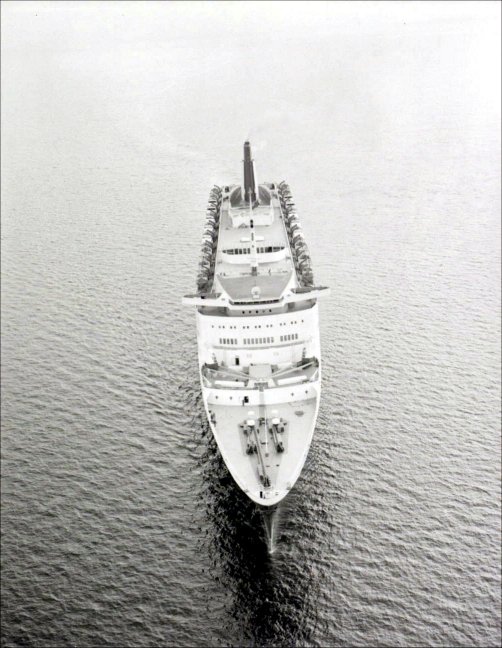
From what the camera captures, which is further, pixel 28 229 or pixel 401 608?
pixel 28 229

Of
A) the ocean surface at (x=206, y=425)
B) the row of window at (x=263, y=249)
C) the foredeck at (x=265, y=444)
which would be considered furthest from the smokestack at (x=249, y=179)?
the foredeck at (x=265, y=444)

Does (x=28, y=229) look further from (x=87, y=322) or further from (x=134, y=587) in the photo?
(x=134, y=587)

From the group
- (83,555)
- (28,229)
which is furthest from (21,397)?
(28,229)

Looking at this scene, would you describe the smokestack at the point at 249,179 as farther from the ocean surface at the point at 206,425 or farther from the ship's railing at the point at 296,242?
the ocean surface at the point at 206,425

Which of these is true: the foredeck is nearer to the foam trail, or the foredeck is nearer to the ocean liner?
the ocean liner

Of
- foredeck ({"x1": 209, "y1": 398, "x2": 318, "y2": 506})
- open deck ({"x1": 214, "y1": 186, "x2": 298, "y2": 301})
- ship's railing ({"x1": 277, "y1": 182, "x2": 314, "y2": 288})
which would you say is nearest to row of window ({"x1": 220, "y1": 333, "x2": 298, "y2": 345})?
open deck ({"x1": 214, "y1": 186, "x2": 298, "y2": 301})

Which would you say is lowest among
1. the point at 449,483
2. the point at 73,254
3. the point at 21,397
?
the point at 449,483
